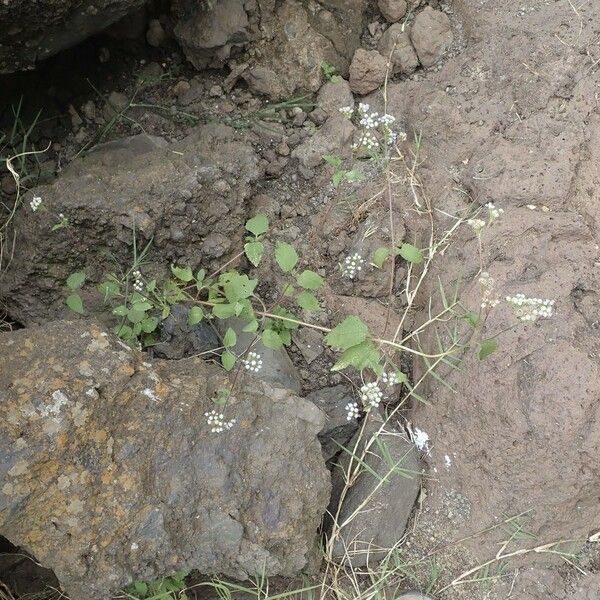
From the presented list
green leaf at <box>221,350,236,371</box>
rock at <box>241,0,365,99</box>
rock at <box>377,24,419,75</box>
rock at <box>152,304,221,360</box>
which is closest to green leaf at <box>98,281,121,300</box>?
rock at <box>152,304,221,360</box>

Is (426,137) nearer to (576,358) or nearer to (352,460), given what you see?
(576,358)

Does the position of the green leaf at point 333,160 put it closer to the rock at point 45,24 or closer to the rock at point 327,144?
the rock at point 327,144

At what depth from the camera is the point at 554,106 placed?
9.13ft

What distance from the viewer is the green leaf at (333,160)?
2.89m

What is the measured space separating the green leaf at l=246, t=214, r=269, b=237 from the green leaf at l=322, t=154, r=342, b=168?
1.16ft

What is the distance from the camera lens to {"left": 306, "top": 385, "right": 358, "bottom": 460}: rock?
9.02 ft

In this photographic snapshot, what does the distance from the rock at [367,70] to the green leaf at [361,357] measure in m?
1.18

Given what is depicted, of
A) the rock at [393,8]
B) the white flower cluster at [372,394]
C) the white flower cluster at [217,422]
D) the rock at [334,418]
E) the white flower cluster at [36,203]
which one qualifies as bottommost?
the rock at [334,418]

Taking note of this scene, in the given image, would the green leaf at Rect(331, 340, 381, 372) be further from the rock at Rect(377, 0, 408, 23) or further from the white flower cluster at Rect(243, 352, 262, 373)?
the rock at Rect(377, 0, 408, 23)

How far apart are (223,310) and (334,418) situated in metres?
0.56

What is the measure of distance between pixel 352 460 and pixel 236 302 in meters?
0.69

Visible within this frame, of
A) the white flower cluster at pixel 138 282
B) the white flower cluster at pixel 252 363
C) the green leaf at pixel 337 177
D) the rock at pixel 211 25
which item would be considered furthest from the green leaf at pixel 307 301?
the rock at pixel 211 25

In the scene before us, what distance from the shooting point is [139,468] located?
7.61ft

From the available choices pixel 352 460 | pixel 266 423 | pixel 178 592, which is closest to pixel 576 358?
pixel 352 460
